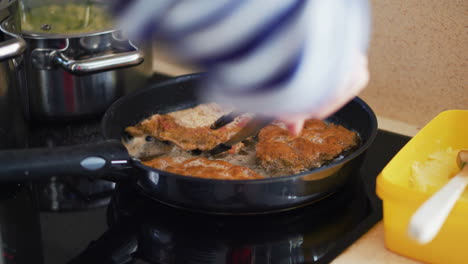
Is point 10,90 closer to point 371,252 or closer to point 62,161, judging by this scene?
point 62,161

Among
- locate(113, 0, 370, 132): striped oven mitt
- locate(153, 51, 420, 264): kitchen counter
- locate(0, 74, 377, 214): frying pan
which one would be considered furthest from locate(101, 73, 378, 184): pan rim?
locate(113, 0, 370, 132): striped oven mitt

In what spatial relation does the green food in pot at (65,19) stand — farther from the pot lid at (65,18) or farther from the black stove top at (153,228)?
the black stove top at (153,228)

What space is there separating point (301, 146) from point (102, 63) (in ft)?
1.15

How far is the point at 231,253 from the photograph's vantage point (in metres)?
0.75

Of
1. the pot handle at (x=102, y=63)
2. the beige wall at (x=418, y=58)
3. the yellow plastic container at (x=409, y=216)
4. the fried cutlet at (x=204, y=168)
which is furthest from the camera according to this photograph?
the beige wall at (x=418, y=58)

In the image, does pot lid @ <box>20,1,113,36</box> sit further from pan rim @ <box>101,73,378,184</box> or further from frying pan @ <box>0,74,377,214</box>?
frying pan @ <box>0,74,377,214</box>

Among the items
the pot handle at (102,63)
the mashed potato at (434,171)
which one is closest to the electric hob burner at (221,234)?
the mashed potato at (434,171)

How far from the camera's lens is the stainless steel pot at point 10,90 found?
87 cm

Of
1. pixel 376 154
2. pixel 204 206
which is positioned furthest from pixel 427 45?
pixel 204 206

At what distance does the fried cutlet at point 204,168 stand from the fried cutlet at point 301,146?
0.06 metres

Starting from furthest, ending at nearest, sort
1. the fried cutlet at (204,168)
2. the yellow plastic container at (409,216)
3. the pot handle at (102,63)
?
the pot handle at (102,63), the fried cutlet at (204,168), the yellow plastic container at (409,216)

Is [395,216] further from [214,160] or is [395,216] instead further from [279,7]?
[279,7]

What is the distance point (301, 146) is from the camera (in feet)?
3.16

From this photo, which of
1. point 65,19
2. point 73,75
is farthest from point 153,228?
point 65,19
